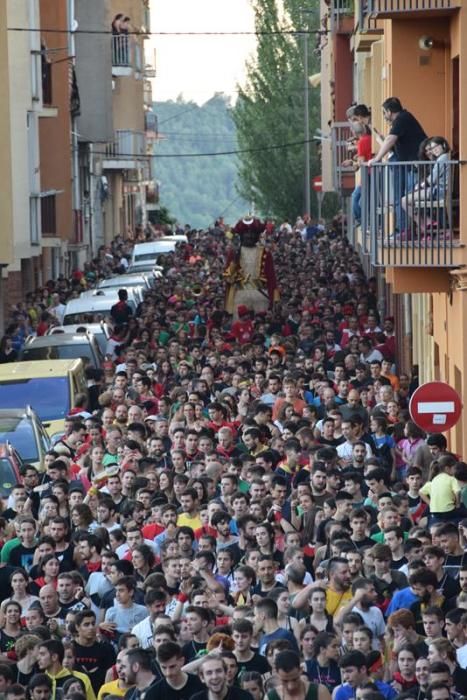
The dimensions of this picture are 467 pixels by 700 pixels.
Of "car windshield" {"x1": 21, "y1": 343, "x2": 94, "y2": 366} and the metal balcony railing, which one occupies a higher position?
the metal balcony railing

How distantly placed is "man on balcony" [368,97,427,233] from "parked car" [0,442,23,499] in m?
4.32

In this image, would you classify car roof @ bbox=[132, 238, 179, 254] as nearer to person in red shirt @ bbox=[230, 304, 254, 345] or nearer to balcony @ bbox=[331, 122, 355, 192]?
balcony @ bbox=[331, 122, 355, 192]

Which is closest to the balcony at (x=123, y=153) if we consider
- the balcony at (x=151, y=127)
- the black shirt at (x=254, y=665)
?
the balcony at (x=151, y=127)

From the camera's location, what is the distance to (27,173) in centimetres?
4384

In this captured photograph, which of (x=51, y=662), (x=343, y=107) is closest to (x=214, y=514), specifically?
(x=51, y=662)

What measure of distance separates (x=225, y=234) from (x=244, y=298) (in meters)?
31.8

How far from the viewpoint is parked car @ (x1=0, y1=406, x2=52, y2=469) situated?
21078mm

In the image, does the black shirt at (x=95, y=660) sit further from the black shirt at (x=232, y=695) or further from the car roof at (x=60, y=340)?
the car roof at (x=60, y=340)

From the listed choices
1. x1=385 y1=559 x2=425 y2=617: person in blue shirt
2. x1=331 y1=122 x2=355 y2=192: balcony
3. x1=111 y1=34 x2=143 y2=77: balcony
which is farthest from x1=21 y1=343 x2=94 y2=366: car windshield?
x1=111 y1=34 x2=143 y2=77: balcony

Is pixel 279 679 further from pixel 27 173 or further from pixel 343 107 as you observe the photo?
pixel 343 107

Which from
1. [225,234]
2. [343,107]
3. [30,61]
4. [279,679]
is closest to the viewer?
[279,679]

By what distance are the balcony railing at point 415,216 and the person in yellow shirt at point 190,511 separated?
4.71 meters

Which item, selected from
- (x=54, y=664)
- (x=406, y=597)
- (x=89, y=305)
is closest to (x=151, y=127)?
(x=89, y=305)

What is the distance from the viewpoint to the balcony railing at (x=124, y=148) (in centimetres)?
8050
